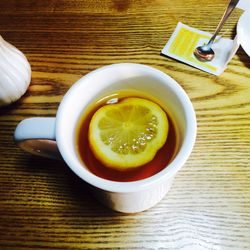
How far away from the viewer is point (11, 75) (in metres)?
0.65

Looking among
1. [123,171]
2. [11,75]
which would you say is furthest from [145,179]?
[11,75]

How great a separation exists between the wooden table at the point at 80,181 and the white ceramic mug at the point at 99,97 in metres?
0.06

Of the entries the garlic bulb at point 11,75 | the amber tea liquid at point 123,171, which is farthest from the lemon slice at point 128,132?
the garlic bulb at point 11,75

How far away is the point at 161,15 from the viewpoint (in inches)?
32.9

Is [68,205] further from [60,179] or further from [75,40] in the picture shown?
[75,40]

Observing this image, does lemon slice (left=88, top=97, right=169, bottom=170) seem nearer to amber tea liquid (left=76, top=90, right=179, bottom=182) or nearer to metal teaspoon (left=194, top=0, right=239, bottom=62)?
amber tea liquid (left=76, top=90, right=179, bottom=182)

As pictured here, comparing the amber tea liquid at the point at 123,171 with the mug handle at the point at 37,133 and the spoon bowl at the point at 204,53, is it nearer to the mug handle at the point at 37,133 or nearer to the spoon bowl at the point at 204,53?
the mug handle at the point at 37,133

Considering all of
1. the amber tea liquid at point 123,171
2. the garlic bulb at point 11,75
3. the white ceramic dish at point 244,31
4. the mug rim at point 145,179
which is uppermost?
the white ceramic dish at point 244,31

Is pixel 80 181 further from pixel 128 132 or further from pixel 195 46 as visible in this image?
pixel 195 46

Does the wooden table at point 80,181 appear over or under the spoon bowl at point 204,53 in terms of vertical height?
under

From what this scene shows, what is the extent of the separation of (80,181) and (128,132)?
0.46ft

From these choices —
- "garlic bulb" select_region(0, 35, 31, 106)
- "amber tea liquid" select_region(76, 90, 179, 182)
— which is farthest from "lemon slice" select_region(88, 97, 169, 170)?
"garlic bulb" select_region(0, 35, 31, 106)

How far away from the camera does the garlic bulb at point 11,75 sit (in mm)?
647

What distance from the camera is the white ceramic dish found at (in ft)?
2.46
